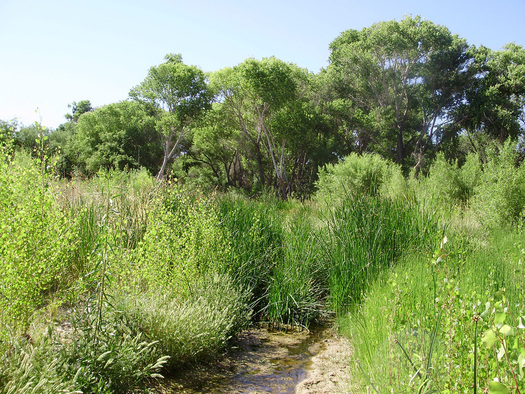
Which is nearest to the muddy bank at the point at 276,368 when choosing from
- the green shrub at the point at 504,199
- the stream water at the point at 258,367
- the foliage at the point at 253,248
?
the stream water at the point at 258,367

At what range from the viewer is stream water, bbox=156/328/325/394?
394 cm

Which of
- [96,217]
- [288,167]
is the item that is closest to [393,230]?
[96,217]

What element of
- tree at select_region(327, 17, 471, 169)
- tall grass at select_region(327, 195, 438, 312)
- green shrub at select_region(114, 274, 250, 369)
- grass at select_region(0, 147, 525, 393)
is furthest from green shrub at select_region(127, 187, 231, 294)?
tree at select_region(327, 17, 471, 169)

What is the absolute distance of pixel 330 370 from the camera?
14.2 feet

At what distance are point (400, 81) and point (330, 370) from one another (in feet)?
77.4

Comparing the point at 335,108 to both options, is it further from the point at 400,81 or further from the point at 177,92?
the point at 177,92

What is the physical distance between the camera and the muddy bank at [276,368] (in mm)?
3920

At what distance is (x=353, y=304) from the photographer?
208 inches

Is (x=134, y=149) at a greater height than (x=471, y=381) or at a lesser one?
greater

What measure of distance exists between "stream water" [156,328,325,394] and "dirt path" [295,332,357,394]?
0.08m

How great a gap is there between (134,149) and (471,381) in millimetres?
31881

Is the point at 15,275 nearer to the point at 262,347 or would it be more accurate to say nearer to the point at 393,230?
the point at 262,347

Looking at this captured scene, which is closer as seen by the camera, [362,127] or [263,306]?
[263,306]

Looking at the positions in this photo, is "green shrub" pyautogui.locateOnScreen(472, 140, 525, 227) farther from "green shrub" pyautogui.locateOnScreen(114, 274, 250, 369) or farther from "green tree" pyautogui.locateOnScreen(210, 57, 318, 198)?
"green tree" pyautogui.locateOnScreen(210, 57, 318, 198)
